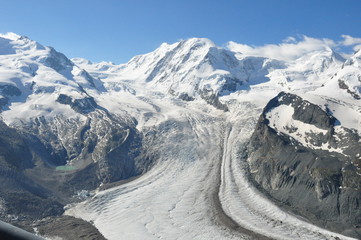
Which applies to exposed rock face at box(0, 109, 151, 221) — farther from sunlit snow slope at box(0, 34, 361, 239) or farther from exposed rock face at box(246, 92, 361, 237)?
exposed rock face at box(246, 92, 361, 237)

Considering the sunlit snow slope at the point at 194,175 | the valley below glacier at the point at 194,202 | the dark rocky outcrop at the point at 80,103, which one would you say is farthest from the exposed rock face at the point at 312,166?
the dark rocky outcrop at the point at 80,103

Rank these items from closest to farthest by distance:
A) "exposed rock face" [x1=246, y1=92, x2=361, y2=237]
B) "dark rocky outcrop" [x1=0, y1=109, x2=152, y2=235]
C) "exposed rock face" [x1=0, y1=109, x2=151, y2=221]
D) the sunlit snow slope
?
the sunlit snow slope < "exposed rock face" [x1=246, y1=92, x2=361, y2=237] < "dark rocky outcrop" [x1=0, y1=109, x2=152, y2=235] < "exposed rock face" [x1=0, y1=109, x2=151, y2=221]

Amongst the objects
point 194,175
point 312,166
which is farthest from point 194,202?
point 312,166

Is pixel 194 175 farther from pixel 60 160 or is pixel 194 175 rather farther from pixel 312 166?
pixel 60 160

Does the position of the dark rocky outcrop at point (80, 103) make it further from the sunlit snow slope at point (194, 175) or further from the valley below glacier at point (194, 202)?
the valley below glacier at point (194, 202)

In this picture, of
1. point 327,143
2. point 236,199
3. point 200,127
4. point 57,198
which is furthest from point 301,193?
point 200,127

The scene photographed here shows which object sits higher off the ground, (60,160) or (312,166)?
(60,160)

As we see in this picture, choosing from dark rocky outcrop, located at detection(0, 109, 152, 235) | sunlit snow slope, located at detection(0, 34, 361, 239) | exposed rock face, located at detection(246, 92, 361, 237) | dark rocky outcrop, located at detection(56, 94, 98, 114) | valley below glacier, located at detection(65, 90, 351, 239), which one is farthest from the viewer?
dark rocky outcrop, located at detection(56, 94, 98, 114)

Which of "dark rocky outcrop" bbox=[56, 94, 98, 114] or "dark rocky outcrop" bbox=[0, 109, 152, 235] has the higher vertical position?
"dark rocky outcrop" bbox=[56, 94, 98, 114]

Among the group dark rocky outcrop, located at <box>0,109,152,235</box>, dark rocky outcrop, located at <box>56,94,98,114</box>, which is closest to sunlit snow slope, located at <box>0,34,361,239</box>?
dark rocky outcrop, located at <box>56,94,98,114</box>
